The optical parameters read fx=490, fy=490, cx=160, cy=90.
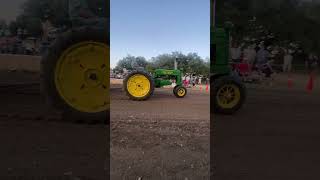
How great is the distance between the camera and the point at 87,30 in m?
3.91

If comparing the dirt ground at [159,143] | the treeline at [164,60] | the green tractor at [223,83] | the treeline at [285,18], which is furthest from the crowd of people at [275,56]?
the treeline at [164,60]

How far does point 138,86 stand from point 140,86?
0.21ft

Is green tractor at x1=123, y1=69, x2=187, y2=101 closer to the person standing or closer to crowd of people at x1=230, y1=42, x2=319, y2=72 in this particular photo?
crowd of people at x1=230, y1=42, x2=319, y2=72

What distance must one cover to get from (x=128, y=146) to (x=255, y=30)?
21.8 feet

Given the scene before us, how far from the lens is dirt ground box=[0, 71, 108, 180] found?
9.45 ft

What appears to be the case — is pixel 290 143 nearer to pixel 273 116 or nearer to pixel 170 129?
pixel 170 129

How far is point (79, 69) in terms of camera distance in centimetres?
393

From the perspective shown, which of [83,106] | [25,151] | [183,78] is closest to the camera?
[25,151]

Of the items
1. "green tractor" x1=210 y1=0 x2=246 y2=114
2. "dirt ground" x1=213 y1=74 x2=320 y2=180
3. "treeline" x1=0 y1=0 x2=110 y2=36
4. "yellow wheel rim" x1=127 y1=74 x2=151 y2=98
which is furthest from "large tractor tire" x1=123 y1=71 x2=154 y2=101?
"treeline" x1=0 y1=0 x2=110 y2=36

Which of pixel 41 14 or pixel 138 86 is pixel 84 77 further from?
pixel 138 86

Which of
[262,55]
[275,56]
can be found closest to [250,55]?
[262,55]

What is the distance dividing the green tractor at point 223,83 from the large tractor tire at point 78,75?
197cm

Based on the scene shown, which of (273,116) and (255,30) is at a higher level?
(255,30)

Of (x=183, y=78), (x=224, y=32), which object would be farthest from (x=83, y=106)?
(x=183, y=78)
